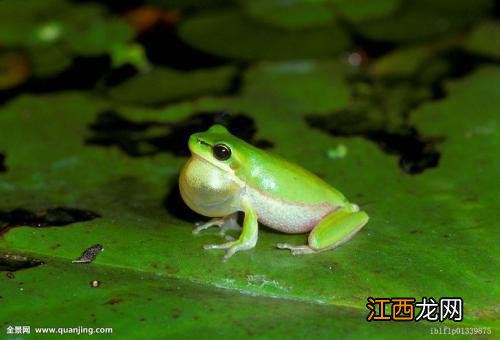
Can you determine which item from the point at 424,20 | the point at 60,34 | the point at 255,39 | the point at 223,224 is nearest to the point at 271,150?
the point at 223,224

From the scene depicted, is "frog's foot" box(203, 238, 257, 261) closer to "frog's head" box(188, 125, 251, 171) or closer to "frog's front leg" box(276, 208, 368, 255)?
"frog's front leg" box(276, 208, 368, 255)

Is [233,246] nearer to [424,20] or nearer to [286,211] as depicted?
[286,211]

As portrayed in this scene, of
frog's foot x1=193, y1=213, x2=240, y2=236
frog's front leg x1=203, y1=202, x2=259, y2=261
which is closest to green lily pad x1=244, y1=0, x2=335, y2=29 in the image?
frog's foot x1=193, y1=213, x2=240, y2=236

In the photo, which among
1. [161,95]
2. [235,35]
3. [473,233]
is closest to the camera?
[473,233]


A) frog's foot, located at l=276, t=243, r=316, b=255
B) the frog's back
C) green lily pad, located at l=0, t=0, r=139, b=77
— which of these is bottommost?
frog's foot, located at l=276, t=243, r=316, b=255

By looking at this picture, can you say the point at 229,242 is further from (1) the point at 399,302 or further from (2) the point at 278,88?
(2) the point at 278,88

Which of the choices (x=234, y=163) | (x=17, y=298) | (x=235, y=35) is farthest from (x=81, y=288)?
(x=235, y=35)
